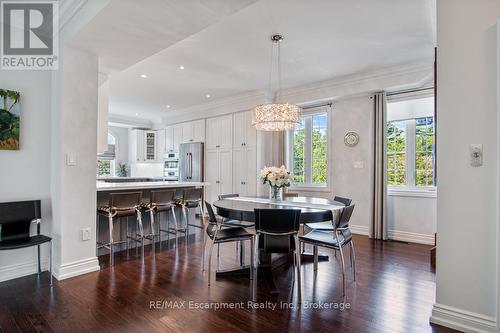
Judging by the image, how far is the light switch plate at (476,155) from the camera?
196cm

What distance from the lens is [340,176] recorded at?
5281 mm

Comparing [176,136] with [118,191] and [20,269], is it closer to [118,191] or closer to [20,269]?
[118,191]

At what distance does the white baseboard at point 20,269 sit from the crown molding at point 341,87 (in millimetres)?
4508

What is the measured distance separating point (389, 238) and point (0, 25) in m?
5.98

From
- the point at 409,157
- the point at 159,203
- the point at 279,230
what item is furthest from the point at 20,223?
the point at 409,157

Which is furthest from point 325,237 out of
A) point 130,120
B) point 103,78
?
point 130,120

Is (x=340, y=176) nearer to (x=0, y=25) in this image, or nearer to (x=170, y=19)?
(x=170, y=19)

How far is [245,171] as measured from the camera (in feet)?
20.1

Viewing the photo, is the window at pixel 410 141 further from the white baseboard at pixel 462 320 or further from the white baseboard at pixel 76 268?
the white baseboard at pixel 76 268

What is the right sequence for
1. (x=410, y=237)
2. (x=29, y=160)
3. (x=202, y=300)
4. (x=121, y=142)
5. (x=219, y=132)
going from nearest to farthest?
(x=202, y=300), (x=29, y=160), (x=410, y=237), (x=219, y=132), (x=121, y=142)

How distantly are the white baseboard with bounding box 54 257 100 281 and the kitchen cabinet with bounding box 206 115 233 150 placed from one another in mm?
3894

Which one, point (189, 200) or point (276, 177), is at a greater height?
point (276, 177)

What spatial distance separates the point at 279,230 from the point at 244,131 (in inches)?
153

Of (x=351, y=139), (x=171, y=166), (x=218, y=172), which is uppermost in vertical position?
(x=351, y=139)
